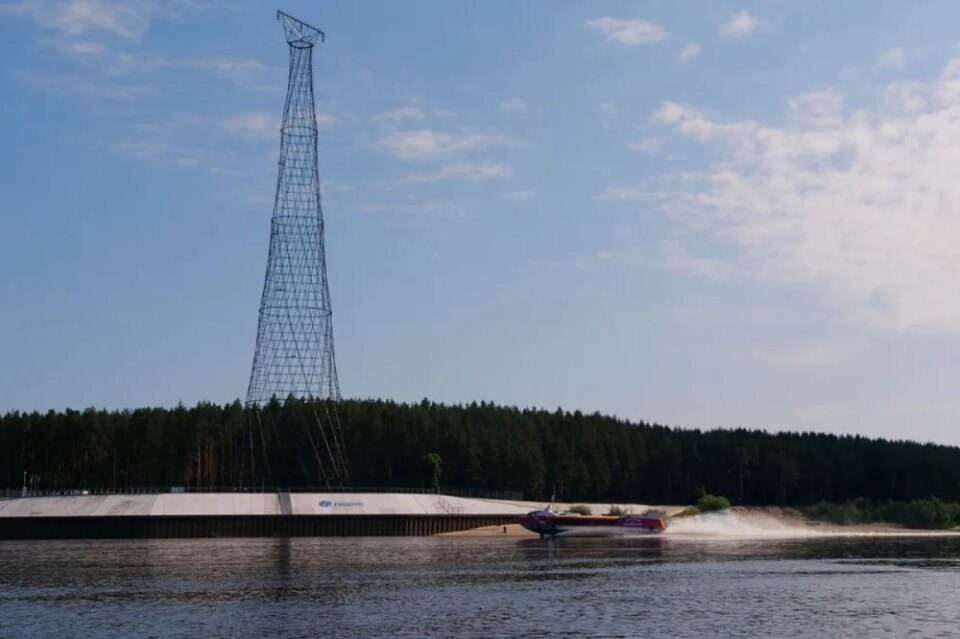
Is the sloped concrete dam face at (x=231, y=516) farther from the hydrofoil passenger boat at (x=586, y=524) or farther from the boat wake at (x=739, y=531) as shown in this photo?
the boat wake at (x=739, y=531)

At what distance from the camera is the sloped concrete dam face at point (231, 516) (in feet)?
498

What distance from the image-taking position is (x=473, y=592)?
76.2 m

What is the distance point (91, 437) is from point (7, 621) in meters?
143

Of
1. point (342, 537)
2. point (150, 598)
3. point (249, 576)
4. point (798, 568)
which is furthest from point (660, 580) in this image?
point (342, 537)

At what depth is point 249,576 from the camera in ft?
289

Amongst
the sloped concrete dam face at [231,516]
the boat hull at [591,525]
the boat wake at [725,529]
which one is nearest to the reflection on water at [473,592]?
the sloped concrete dam face at [231,516]

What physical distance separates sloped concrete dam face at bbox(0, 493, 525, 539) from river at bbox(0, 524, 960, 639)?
2683 cm

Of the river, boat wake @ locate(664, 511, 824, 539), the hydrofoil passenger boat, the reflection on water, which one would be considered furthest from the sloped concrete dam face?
boat wake @ locate(664, 511, 824, 539)

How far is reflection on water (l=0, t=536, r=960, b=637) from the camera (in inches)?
2359

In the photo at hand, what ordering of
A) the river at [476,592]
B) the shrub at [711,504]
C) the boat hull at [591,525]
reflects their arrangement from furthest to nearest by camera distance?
the shrub at [711,504] → the boat hull at [591,525] → the river at [476,592]

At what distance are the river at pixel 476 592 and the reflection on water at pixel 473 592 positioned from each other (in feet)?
0.42

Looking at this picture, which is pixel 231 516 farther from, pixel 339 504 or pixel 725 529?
pixel 725 529

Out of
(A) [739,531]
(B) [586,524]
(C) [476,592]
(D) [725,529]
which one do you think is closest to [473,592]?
(C) [476,592]

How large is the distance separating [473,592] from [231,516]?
85923 millimetres
